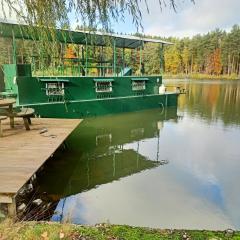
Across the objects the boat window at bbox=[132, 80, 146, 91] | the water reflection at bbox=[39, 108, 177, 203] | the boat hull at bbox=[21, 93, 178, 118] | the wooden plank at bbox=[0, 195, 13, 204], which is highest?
the boat window at bbox=[132, 80, 146, 91]

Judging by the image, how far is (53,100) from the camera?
10781mm

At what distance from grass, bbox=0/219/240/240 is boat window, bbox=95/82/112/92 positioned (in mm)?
9180

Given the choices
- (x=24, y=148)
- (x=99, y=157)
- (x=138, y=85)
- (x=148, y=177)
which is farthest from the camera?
(x=138, y=85)

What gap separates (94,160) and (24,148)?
7.33 feet

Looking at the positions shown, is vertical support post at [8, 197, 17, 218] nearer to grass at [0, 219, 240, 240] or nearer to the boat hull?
grass at [0, 219, 240, 240]

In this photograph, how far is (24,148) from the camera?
5145mm

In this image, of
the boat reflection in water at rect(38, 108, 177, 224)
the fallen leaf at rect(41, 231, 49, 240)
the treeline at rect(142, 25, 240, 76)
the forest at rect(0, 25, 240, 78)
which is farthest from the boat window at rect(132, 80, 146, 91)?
the treeline at rect(142, 25, 240, 76)

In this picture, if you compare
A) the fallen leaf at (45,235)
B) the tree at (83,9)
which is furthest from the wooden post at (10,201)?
the tree at (83,9)

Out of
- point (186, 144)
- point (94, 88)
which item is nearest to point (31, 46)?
point (186, 144)

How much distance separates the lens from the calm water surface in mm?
4492

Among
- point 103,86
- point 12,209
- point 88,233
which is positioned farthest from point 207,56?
point 88,233

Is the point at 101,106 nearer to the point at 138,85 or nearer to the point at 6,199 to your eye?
the point at 138,85

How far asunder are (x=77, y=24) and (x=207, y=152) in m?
6.46

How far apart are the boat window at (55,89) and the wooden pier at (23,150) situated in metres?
2.91
